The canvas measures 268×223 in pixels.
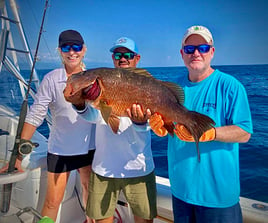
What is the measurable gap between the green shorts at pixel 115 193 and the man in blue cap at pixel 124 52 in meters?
1.37

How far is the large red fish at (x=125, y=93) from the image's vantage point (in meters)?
2.19

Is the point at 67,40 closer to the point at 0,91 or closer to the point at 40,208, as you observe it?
the point at 0,91

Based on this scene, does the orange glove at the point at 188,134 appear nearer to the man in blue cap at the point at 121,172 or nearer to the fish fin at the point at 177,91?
the fish fin at the point at 177,91

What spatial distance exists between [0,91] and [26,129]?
1383 millimetres

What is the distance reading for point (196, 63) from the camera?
2.07m

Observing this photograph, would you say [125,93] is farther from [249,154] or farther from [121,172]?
[249,154]

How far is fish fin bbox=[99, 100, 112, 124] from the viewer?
2.20m

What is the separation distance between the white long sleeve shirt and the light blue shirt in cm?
135

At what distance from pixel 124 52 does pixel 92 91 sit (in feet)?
2.43

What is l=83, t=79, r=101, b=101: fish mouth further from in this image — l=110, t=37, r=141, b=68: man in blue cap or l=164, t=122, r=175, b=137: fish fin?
Result: l=164, t=122, r=175, b=137: fish fin

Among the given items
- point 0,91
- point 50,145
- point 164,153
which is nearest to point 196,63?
point 50,145

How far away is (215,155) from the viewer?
197 centimetres

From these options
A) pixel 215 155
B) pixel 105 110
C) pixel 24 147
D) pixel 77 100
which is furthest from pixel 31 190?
pixel 215 155

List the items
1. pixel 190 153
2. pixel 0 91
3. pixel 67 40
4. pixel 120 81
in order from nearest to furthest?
1. pixel 190 153
2. pixel 120 81
3. pixel 67 40
4. pixel 0 91
